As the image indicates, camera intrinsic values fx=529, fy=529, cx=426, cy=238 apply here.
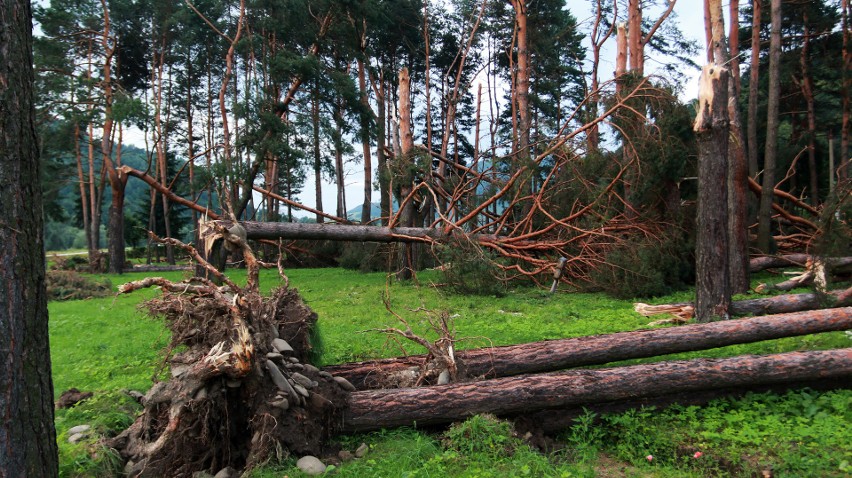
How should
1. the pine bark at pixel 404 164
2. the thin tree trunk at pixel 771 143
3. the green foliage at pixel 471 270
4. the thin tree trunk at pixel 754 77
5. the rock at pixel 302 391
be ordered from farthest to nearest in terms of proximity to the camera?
the pine bark at pixel 404 164 → the thin tree trunk at pixel 754 77 → the thin tree trunk at pixel 771 143 → the green foliage at pixel 471 270 → the rock at pixel 302 391

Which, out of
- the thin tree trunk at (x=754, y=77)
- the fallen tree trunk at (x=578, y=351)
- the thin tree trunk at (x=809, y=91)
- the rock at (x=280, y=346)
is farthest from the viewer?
the thin tree trunk at (x=809, y=91)

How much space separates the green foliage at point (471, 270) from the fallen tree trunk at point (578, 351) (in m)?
5.19

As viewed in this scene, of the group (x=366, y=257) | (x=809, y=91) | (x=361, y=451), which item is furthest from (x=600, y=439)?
(x=809, y=91)

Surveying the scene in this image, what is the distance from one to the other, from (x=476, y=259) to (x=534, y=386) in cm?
621

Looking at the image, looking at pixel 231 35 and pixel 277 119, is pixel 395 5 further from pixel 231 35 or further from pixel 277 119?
pixel 277 119

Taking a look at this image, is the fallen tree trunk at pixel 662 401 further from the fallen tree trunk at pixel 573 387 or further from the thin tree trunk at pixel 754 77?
the thin tree trunk at pixel 754 77

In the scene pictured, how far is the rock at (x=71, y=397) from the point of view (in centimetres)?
464

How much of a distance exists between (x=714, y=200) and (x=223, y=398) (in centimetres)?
645

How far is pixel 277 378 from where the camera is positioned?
12.3 ft

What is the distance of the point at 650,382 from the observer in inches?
168

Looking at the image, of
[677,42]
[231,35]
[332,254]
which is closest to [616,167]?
[332,254]

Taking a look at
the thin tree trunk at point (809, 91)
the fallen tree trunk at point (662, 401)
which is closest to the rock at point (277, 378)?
the fallen tree trunk at point (662, 401)

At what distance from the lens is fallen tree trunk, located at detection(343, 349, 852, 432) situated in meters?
4.04

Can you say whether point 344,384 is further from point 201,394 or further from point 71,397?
point 71,397
